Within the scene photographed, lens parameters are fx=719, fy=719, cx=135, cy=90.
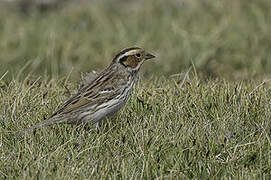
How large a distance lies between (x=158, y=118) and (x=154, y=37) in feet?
21.0

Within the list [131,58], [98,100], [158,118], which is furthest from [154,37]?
[158,118]

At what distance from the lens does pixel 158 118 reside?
22.5ft

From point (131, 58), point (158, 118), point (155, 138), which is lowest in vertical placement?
point (155, 138)

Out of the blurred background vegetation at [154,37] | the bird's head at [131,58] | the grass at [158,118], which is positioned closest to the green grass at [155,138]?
the grass at [158,118]

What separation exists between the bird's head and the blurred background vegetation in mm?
3222

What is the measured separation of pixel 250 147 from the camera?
20.3ft

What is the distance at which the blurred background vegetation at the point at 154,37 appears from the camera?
11984 millimetres

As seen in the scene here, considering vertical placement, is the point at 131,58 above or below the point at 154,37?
below

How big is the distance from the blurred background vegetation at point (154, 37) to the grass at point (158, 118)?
0.03 m

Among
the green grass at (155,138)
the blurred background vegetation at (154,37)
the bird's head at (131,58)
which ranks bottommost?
the green grass at (155,138)

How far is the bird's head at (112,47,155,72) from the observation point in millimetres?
7703

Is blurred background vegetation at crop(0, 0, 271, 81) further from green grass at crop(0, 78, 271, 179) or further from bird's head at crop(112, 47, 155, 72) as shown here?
green grass at crop(0, 78, 271, 179)

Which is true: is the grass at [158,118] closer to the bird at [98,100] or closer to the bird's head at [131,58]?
the bird at [98,100]

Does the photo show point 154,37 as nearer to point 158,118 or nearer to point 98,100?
point 98,100
